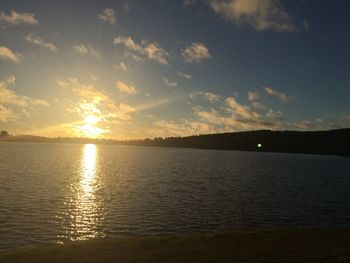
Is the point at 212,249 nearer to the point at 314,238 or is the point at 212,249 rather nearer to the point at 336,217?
the point at 314,238

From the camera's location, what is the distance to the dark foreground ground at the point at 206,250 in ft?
80.3

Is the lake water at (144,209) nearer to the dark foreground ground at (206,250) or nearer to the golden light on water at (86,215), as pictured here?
the golden light on water at (86,215)

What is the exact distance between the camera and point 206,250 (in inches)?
1078

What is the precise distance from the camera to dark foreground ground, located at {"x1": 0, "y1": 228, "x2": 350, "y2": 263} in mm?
24484

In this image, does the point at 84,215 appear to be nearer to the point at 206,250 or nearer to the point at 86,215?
the point at 86,215

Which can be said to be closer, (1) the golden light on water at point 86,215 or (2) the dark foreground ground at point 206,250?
(2) the dark foreground ground at point 206,250

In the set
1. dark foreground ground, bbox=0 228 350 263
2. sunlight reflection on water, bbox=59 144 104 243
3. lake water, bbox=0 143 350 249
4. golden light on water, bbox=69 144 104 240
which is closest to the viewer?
dark foreground ground, bbox=0 228 350 263

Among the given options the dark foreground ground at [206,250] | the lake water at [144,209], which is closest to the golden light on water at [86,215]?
the lake water at [144,209]

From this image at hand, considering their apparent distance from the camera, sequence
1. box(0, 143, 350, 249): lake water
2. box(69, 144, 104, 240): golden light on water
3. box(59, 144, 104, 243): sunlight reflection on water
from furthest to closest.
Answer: box(0, 143, 350, 249): lake water
box(69, 144, 104, 240): golden light on water
box(59, 144, 104, 243): sunlight reflection on water

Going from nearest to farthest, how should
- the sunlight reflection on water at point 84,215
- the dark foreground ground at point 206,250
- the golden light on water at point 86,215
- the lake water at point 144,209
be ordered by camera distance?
the dark foreground ground at point 206,250 → the sunlight reflection on water at point 84,215 → the golden light on water at point 86,215 → the lake water at point 144,209

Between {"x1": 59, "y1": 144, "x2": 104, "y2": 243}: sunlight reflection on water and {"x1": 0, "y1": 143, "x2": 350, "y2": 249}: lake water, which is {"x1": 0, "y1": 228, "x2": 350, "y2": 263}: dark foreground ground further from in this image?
{"x1": 0, "y1": 143, "x2": 350, "y2": 249}: lake water

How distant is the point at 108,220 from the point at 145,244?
14303mm

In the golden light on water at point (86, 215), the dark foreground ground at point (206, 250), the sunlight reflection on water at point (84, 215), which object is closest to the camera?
the dark foreground ground at point (206, 250)

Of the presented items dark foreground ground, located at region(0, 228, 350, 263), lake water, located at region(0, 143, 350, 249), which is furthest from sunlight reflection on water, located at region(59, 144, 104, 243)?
dark foreground ground, located at region(0, 228, 350, 263)
